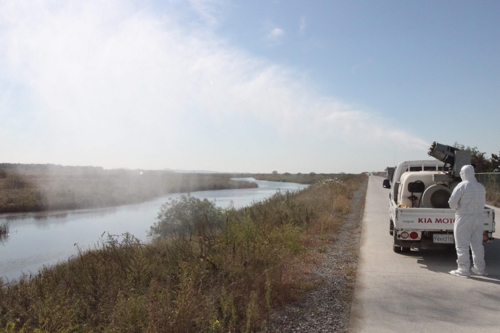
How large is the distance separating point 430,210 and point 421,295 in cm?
238

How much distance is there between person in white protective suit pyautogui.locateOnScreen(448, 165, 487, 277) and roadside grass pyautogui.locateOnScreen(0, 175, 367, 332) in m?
2.54

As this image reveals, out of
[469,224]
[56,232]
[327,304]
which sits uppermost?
[469,224]

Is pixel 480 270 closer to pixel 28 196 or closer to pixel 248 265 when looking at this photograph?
pixel 248 265

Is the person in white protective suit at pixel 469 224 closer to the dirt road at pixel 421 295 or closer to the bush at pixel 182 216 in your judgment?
the dirt road at pixel 421 295

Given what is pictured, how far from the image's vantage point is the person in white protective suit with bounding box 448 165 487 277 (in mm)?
6465

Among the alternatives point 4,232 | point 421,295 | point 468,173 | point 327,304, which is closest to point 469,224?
point 468,173

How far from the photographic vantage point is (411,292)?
5.61m

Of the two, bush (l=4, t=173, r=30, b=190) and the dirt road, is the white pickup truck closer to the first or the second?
the dirt road

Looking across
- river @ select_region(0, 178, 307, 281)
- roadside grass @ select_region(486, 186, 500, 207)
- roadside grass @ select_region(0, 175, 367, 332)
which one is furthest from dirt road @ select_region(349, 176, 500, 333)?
roadside grass @ select_region(486, 186, 500, 207)

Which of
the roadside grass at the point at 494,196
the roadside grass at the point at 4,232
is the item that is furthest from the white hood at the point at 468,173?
the roadside grass at the point at 4,232

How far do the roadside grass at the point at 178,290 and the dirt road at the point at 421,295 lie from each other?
100 cm

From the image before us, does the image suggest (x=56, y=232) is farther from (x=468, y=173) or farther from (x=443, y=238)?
(x=468, y=173)

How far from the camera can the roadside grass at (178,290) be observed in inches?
163

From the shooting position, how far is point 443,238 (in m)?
7.38
